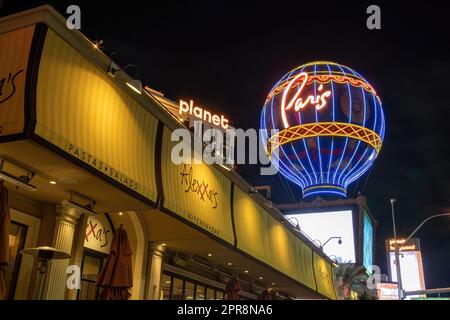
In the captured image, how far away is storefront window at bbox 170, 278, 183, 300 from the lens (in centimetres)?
1512

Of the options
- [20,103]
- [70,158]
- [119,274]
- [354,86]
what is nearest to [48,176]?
[70,158]

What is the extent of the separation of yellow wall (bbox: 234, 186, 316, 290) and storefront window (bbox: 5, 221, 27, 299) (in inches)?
250

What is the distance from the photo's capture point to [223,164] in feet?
46.0

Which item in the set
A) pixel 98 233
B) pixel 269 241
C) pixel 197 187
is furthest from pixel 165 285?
pixel 269 241

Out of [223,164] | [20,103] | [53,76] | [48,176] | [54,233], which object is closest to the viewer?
[20,103]

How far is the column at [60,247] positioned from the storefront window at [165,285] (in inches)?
185

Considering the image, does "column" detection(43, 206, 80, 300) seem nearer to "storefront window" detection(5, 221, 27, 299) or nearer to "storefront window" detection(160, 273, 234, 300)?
"storefront window" detection(5, 221, 27, 299)

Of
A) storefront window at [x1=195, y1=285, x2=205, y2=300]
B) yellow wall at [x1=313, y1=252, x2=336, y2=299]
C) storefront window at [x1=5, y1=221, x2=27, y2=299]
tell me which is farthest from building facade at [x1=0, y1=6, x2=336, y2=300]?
yellow wall at [x1=313, y1=252, x2=336, y2=299]

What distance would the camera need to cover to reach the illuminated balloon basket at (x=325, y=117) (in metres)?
45.2

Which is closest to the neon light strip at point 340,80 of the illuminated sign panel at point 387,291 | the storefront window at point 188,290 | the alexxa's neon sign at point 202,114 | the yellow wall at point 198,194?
the alexxa's neon sign at point 202,114

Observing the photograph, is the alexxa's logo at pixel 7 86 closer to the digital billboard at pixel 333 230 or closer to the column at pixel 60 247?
the column at pixel 60 247

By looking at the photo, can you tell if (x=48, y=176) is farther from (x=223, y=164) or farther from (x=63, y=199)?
(x=223, y=164)
